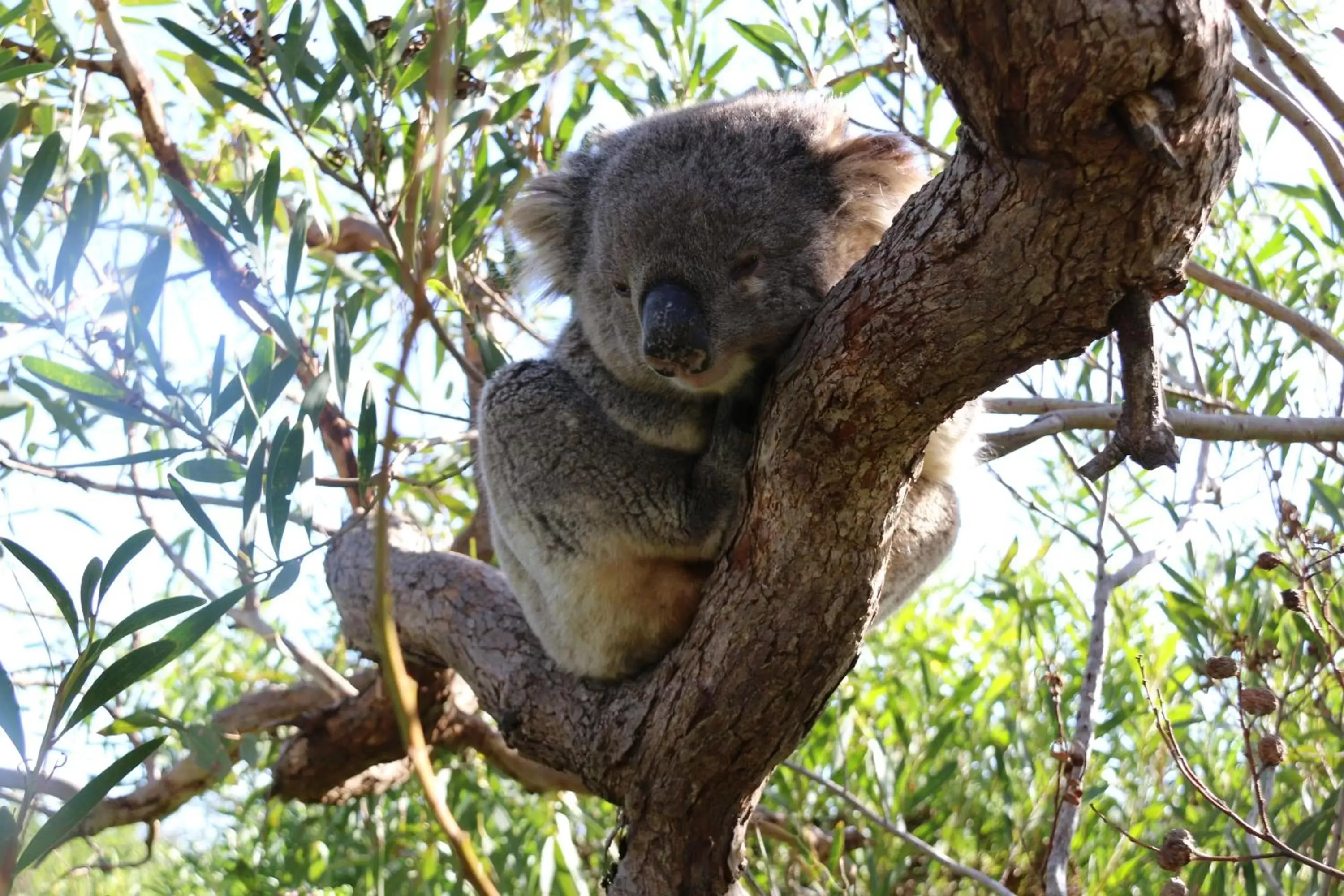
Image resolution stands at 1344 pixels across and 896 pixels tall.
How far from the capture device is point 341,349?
98.1 inches

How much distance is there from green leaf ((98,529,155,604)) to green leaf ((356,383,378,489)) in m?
0.39

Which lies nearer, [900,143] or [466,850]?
[466,850]

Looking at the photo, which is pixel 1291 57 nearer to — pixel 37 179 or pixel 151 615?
pixel 151 615

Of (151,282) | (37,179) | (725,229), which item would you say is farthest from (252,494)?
(725,229)

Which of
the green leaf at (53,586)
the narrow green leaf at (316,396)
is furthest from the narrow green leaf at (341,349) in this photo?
the green leaf at (53,586)

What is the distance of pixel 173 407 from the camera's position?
107 inches

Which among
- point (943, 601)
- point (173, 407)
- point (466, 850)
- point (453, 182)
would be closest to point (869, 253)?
point (466, 850)

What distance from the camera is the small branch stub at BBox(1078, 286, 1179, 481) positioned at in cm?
177

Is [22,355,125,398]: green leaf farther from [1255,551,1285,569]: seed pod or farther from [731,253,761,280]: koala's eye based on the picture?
[1255,551,1285,569]: seed pod

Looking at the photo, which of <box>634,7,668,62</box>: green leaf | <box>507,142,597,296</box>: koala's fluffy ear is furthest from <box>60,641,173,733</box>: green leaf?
<box>634,7,668,62</box>: green leaf

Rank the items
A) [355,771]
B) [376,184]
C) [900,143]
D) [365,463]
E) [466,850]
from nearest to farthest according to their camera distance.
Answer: [466,850] → [365,463] → [900,143] → [376,184] → [355,771]

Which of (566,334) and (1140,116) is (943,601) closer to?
(566,334)

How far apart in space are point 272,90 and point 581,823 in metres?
2.81

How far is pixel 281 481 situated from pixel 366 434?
19 centimetres
